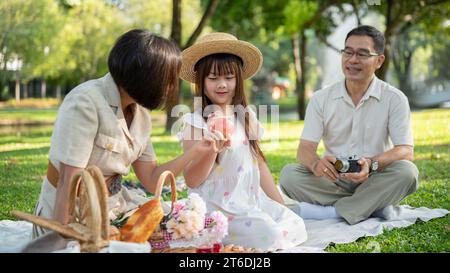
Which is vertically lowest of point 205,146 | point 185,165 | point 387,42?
point 185,165

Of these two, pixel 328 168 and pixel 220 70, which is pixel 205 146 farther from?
pixel 328 168

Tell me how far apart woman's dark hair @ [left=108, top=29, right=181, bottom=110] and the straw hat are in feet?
1.72

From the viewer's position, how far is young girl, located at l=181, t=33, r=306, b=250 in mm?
3375

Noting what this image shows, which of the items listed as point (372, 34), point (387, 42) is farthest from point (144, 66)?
point (387, 42)

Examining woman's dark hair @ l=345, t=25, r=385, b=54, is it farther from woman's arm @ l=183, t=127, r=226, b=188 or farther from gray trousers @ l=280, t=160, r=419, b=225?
woman's arm @ l=183, t=127, r=226, b=188

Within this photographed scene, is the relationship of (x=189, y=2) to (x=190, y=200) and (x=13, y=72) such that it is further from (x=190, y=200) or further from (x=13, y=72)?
(x=190, y=200)

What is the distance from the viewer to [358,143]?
4258mm

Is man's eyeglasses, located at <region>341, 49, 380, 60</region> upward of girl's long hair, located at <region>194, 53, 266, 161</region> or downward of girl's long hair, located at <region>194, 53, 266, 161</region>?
upward

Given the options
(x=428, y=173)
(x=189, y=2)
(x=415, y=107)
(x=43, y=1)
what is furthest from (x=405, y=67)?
(x=428, y=173)

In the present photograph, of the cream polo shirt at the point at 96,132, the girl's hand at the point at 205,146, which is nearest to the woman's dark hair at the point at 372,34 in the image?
the girl's hand at the point at 205,146

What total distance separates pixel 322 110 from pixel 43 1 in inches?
552

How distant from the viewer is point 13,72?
21938 millimetres

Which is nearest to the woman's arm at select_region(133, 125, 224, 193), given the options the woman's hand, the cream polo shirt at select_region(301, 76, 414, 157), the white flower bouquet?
the woman's hand

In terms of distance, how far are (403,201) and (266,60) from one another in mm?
31890
